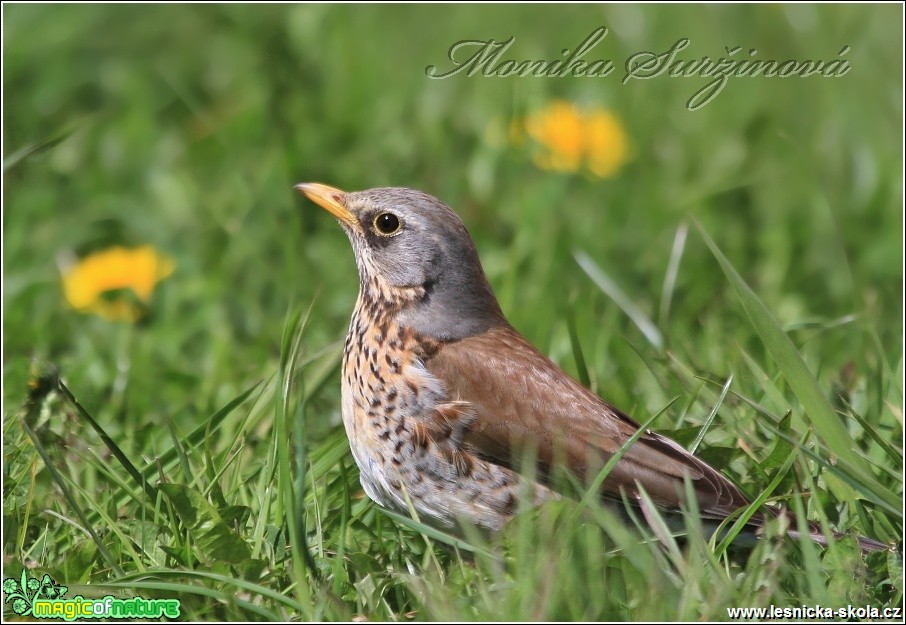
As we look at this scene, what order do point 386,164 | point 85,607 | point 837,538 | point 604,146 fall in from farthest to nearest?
point 604,146 < point 386,164 < point 837,538 < point 85,607

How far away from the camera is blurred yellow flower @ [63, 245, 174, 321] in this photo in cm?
699

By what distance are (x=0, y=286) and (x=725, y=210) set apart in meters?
4.57

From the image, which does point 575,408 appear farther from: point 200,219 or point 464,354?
point 200,219

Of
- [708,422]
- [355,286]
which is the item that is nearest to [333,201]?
[355,286]

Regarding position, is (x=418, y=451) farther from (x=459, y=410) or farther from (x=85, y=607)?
(x=85, y=607)

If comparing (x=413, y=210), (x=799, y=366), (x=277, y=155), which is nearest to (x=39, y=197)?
(x=277, y=155)

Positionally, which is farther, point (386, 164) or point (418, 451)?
point (386, 164)

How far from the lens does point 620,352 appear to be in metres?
6.16

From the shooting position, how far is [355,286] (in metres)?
6.83

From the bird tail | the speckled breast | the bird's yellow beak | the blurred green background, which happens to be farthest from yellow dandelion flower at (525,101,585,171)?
the bird tail

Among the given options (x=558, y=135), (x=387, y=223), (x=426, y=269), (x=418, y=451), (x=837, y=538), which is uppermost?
(x=387, y=223)

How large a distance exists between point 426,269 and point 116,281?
2.85m

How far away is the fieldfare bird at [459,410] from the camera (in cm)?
437

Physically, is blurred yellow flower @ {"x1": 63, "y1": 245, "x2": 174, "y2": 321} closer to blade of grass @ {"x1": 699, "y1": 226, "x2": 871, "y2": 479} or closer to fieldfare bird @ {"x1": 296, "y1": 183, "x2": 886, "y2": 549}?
fieldfare bird @ {"x1": 296, "y1": 183, "x2": 886, "y2": 549}
